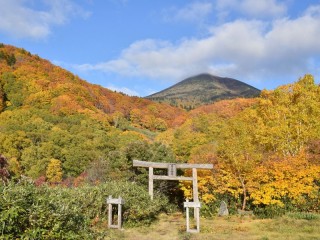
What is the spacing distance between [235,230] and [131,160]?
1073cm

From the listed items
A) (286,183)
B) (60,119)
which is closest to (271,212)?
(286,183)

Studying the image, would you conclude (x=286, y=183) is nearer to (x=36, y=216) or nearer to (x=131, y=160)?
(x=131, y=160)

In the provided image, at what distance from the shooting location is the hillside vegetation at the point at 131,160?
5.81 metres

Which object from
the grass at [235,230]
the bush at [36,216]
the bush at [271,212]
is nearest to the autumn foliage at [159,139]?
the bush at [271,212]

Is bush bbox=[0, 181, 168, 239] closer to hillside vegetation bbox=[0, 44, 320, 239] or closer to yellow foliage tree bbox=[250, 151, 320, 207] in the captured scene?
hillside vegetation bbox=[0, 44, 320, 239]

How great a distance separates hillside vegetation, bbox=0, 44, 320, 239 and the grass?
1196mm

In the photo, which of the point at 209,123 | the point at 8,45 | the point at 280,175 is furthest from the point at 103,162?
the point at 8,45

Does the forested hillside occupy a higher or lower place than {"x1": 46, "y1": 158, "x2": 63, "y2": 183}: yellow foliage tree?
higher

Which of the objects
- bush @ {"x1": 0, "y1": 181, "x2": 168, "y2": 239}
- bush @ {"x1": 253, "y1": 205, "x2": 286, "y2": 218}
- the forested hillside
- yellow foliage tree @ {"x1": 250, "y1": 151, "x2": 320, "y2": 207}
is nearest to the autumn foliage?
yellow foliage tree @ {"x1": 250, "y1": 151, "x2": 320, "y2": 207}

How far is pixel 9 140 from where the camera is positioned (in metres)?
49.1

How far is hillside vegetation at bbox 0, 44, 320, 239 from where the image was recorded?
581 cm

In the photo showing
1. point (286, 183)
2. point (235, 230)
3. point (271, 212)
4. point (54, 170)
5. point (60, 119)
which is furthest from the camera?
point (60, 119)

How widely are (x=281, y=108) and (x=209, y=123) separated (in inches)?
1257

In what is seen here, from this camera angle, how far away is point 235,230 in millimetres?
16688
